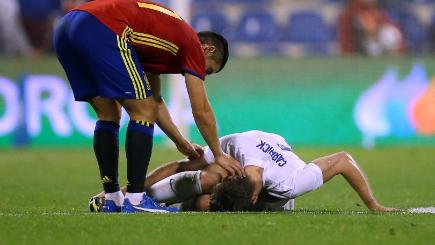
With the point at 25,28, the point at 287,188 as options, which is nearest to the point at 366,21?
the point at 25,28

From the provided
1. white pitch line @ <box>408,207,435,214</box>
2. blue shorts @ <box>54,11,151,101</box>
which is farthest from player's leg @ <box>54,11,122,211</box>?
white pitch line @ <box>408,207,435,214</box>

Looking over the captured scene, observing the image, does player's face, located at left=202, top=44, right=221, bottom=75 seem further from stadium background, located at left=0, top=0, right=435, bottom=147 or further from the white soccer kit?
stadium background, located at left=0, top=0, right=435, bottom=147

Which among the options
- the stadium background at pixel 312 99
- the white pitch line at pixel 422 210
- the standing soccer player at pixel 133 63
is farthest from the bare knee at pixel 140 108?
the stadium background at pixel 312 99

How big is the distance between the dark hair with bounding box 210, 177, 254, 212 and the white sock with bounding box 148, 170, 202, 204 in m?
0.21

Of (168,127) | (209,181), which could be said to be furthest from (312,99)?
(209,181)

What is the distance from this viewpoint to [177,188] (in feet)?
27.3

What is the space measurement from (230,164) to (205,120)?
38 cm

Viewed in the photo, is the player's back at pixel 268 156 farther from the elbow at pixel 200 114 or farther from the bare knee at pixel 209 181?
the elbow at pixel 200 114

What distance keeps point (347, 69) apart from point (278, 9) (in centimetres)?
249

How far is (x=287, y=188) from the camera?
8125 millimetres

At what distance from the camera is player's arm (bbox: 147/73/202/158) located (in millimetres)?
8703

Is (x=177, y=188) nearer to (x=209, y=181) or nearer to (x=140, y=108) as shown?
(x=209, y=181)

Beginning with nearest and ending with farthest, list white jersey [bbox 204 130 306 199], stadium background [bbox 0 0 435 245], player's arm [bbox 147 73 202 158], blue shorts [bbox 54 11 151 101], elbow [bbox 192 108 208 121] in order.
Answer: blue shorts [bbox 54 11 151 101], elbow [bbox 192 108 208 121], white jersey [bbox 204 130 306 199], player's arm [bbox 147 73 202 158], stadium background [bbox 0 0 435 245]

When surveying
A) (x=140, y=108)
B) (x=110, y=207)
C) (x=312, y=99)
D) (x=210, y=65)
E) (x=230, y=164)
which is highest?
(x=210, y=65)
